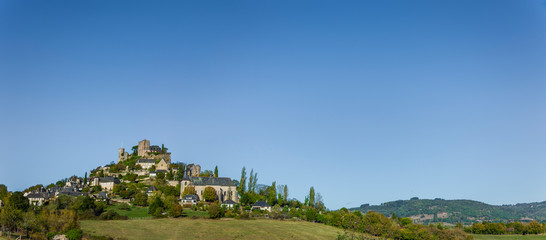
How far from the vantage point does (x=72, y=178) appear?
134125mm

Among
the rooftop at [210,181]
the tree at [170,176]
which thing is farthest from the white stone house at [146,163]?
the rooftop at [210,181]

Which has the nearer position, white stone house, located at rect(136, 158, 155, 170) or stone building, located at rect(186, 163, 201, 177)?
stone building, located at rect(186, 163, 201, 177)

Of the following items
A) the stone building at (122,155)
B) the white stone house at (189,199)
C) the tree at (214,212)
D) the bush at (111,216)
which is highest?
the stone building at (122,155)

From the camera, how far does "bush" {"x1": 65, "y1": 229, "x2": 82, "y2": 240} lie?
62.7 meters

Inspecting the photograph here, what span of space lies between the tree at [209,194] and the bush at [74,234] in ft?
150

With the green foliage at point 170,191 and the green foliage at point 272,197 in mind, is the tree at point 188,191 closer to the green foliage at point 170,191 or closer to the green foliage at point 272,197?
the green foliage at point 170,191

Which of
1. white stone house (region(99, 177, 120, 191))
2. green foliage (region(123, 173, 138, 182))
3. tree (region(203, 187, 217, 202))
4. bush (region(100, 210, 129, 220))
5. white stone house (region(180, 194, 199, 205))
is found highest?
green foliage (region(123, 173, 138, 182))

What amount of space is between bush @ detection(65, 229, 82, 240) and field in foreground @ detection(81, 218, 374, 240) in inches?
150

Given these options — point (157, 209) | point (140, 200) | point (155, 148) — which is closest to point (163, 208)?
point (157, 209)

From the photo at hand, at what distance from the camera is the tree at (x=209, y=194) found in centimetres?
10838

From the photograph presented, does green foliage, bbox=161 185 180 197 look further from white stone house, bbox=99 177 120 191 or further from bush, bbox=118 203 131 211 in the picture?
white stone house, bbox=99 177 120 191

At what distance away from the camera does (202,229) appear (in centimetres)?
7762

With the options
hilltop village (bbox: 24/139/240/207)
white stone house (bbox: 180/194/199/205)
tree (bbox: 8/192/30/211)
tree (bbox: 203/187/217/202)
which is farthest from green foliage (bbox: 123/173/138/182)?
tree (bbox: 8/192/30/211)

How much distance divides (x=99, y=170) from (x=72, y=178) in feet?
26.9
